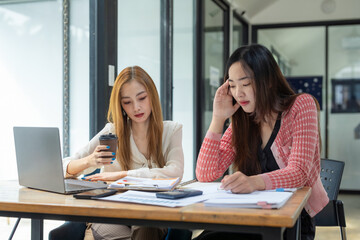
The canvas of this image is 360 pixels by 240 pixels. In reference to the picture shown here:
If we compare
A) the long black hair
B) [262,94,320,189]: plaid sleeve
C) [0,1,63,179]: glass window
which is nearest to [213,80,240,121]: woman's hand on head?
the long black hair

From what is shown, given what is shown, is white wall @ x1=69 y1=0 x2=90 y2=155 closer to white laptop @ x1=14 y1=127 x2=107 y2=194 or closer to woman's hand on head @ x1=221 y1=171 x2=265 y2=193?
→ white laptop @ x1=14 y1=127 x2=107 y2=194

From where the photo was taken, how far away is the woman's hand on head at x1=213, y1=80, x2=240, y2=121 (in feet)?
6.49

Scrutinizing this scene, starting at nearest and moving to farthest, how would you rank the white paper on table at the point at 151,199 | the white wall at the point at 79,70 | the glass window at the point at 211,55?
the white paper on table at the point at 151,199 < the white wall at the point at 79,70 < the glass window at the point at 211,55

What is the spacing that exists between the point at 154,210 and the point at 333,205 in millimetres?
1485

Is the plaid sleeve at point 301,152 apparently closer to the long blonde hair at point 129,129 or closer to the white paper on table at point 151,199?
the white paper on table at point 151,199

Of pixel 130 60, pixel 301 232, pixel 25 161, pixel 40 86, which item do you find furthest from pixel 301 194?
pixel 130 60

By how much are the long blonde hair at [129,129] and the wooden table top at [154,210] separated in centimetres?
75

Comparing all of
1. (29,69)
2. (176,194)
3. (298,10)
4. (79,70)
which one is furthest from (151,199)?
(298,10)

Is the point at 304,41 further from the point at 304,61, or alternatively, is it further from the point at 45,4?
the point at 45,4

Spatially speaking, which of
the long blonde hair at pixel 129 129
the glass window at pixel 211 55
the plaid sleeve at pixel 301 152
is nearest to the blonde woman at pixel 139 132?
the long blonde hair at pixel 129 129

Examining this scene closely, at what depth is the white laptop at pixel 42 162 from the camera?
1.50 meters

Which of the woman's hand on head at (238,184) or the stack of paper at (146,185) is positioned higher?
the woman's hand on head at (238,184)

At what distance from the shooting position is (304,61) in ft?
22.5

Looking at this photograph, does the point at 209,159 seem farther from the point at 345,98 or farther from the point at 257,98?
the point at 345,98
